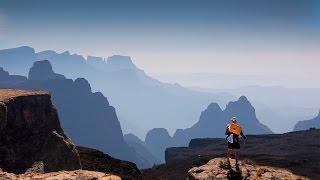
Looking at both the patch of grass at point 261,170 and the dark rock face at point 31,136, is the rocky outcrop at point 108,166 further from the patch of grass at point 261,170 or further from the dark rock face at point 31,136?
the patch of grass at point 261,170

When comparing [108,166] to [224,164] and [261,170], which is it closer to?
[224,164]

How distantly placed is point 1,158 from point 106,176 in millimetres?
24854

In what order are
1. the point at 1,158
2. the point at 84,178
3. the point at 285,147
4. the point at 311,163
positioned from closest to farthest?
the point at 84,178, the point at 1,158, the point at 311,163, the point at 285,147

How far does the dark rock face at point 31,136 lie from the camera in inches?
1634

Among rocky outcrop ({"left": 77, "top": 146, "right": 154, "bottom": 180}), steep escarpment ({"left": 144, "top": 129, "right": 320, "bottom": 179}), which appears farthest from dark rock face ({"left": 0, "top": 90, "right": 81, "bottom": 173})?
steep escarpment ({"left": 144, "top": 129, "right": 320, "bottom": 179})

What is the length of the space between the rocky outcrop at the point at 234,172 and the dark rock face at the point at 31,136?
2500cm

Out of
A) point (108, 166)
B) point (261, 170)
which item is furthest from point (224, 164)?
→ point (108, 166)

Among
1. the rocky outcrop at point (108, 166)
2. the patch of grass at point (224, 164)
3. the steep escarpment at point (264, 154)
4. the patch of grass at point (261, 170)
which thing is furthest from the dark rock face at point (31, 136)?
the steep escarpment at point (264, 154)

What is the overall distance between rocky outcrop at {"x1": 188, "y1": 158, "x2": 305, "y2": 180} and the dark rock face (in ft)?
82.0

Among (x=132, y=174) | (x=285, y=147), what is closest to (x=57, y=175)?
(x=132, y=174)

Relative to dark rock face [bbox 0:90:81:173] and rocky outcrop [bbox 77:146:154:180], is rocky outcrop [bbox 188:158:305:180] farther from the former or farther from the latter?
rocky outcrop [bbox 77:146:154:180]

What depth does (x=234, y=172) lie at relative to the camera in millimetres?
23500

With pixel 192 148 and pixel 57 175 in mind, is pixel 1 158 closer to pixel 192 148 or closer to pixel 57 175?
pixel 57 175

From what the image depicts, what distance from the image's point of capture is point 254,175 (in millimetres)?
23203
